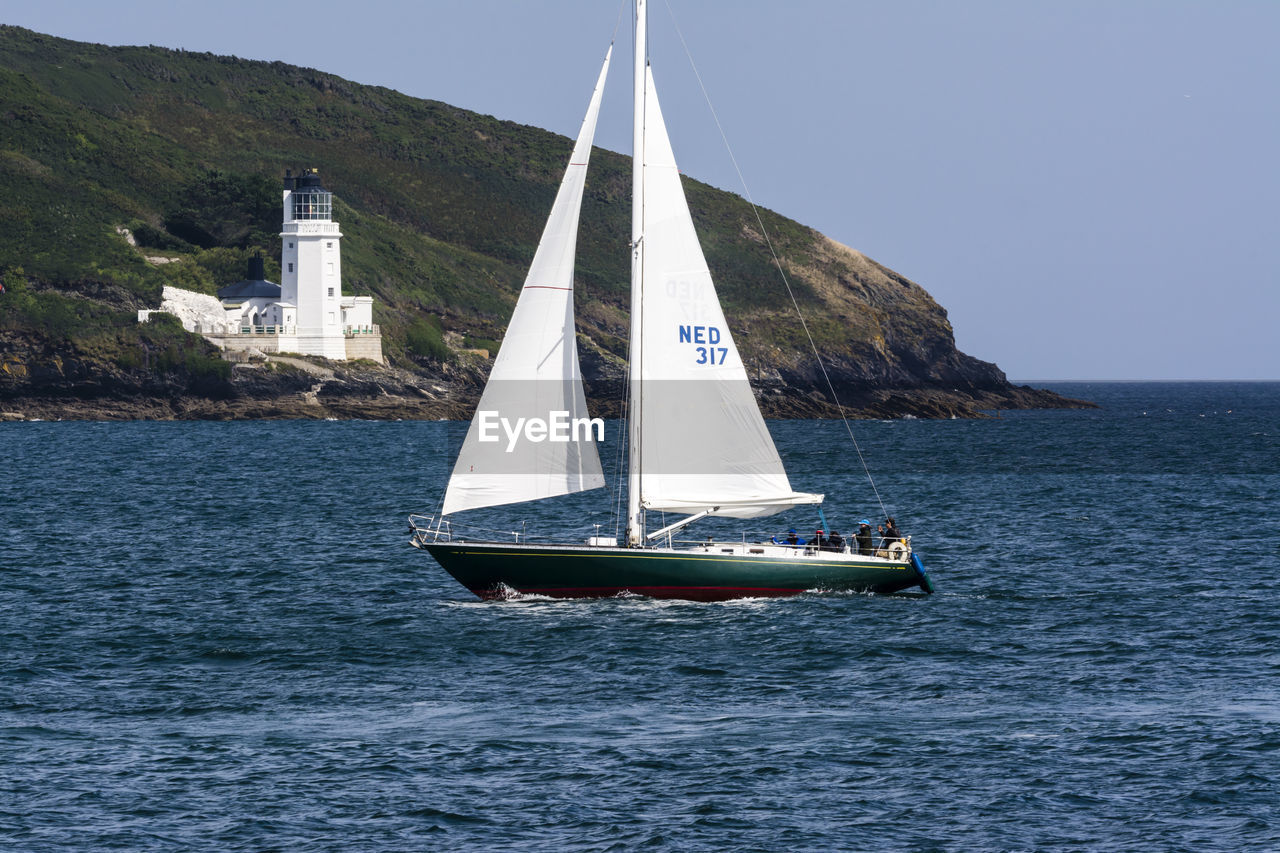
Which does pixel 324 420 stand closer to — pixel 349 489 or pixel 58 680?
pixel 349 489

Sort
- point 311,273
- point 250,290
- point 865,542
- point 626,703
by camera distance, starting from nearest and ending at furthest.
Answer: point 626,703 → point 865,542 → point 311,273 → point 250,290

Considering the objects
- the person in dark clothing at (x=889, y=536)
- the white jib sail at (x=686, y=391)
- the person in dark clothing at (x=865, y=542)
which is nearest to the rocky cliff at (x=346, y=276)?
the person in dark clothing at (x=889, y=536)

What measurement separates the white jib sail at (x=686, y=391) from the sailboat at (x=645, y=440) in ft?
0.09

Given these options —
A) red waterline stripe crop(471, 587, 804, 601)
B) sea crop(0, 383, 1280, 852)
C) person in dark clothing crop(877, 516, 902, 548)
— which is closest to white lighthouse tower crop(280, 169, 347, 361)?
sea crop(0, 383, 1280, 852)

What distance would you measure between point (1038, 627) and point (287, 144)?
7084 inches

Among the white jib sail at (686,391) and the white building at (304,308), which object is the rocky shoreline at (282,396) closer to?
the white building at (304,308)

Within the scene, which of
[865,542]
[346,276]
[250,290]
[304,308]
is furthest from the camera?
[346,276]

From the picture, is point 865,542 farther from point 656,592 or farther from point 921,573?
point 656,592

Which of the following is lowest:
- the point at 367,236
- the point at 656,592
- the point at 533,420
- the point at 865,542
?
the point at 656,592

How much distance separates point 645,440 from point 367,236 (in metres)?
134

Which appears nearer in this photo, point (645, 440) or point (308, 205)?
point (645, 440)

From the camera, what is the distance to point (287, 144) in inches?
7761

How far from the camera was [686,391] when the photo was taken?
3100 cm

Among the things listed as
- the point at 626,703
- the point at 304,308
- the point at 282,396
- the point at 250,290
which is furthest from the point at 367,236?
the point at 626,703
